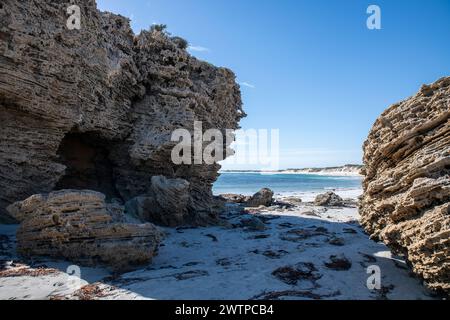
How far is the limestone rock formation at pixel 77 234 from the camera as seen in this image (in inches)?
311

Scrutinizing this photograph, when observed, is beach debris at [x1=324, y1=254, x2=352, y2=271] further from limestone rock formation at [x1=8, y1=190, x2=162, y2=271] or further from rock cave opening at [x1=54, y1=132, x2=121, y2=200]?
rock cave opening at [x1=54, y1=132, x2=121, y2=200]

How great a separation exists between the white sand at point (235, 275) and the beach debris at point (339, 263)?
0.44 feet

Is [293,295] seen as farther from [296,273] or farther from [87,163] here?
[87,163]

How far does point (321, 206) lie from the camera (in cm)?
2159

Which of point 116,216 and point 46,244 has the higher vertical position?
point 116,216

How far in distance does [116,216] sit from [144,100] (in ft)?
26.9

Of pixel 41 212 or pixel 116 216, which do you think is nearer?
pixel 41 212

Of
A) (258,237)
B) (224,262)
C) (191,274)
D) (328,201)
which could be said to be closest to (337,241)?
(258,237)

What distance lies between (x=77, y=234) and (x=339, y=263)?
6.69 metres

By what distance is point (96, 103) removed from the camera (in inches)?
528

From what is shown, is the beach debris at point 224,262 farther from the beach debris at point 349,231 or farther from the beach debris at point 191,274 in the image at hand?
the beach debris at point 349,231

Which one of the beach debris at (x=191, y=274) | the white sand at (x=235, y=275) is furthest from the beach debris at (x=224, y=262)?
the beach debris at (x=191, y=274)
